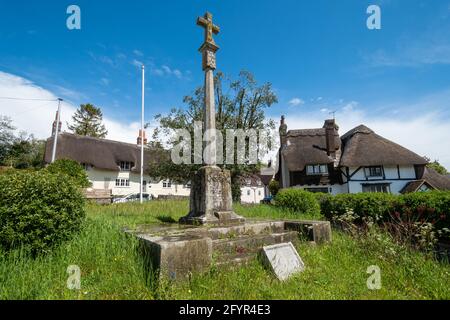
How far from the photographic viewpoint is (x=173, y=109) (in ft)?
61.0

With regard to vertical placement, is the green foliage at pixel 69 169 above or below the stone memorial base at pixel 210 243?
above

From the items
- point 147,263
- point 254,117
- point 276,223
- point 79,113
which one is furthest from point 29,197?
point 79,113

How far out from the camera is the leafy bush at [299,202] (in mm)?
10414

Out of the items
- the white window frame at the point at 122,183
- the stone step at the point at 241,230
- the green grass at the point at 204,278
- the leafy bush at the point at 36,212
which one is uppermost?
the white window frame at the point at 122,183

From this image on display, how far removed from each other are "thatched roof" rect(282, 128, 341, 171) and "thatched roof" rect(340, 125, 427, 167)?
71.6 inches

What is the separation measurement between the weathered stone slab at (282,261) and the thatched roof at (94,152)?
1028 inches

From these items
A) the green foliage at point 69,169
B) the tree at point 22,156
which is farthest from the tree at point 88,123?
the green foliage at point 69,169

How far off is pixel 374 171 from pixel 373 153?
5.74ft

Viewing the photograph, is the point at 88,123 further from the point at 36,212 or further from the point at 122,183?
the point at 36,212

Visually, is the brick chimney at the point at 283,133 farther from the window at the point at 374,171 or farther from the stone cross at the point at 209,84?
the stone cross at the point at 209,84

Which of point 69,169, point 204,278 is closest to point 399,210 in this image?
point 204,278

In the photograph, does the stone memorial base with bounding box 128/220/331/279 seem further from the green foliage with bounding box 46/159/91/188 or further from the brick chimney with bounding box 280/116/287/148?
the brick chimney with bounding box 280/116/287/148
